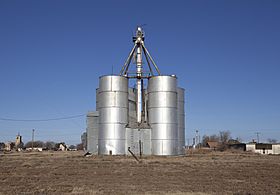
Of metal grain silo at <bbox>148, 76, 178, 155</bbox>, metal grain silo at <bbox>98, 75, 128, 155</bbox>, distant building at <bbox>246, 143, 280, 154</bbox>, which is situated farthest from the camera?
distant building at <bbox>246, 143, 280, 154</bbox>

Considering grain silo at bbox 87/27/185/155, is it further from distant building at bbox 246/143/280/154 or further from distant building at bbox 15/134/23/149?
distant building at bbox 15/134/23/149

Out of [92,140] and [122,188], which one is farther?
[92,140]

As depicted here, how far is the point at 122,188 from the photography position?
1659 centimetres

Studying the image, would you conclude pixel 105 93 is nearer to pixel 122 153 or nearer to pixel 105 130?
pixel 105 130

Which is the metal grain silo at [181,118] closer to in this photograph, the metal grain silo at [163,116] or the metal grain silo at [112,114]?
the metal grain silo at [163,116]

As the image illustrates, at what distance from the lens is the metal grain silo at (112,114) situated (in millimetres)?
47469

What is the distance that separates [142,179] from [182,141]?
33610mm

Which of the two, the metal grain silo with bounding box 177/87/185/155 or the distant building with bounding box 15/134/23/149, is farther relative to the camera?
the distant building with bounding box 15/134/23/149

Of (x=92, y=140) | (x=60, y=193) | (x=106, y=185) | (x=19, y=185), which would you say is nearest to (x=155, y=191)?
(x=106, y=185)

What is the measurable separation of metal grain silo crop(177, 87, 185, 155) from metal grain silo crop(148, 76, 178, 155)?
2.94 m

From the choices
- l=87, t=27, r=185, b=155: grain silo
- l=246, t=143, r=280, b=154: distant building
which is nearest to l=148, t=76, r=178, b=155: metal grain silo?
l=87, t=27, r=185, b=155: grain silo

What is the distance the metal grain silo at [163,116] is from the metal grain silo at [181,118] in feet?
9.63

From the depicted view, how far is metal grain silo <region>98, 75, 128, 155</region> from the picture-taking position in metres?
47.5

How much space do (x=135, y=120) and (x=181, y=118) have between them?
7539 mm
